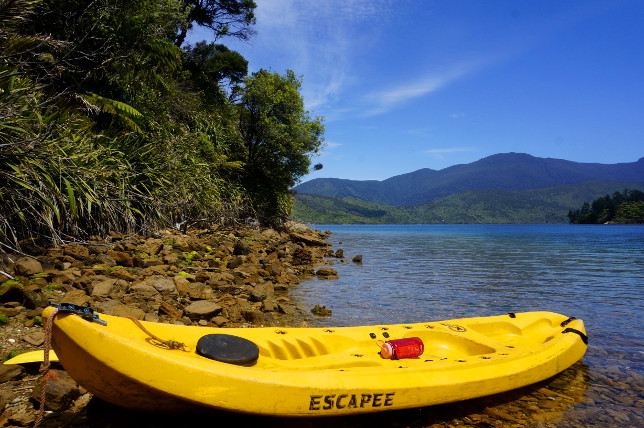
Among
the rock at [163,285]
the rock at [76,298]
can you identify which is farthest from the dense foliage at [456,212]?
the rock at [76,298]

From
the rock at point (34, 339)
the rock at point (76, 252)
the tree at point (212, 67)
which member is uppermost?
the tree at point (212, 67)

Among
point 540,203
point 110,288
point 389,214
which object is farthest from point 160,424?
point 540,203

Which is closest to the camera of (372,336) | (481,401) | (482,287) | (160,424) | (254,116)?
(160,424)

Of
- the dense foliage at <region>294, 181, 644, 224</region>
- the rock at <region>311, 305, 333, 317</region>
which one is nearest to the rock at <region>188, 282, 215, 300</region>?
the rock at <region>311, 305, 333, 317</region>

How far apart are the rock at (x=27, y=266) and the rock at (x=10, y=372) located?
2511 millimetres

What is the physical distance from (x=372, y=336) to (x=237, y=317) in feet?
7.39

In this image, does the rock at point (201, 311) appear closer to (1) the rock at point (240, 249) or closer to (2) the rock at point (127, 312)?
(2) the rock at point (127, 312)

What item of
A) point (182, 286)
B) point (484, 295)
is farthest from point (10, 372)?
point (484, 295)

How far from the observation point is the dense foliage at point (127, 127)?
577 centimetres

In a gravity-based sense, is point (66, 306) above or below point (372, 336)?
above

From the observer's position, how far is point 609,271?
13.0m

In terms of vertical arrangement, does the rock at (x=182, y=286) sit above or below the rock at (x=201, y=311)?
above

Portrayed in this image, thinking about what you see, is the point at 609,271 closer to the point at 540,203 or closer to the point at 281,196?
the point at 281,196

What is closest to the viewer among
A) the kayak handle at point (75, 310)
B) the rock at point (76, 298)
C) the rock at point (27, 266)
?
the kayak handle at point (75, 310)
